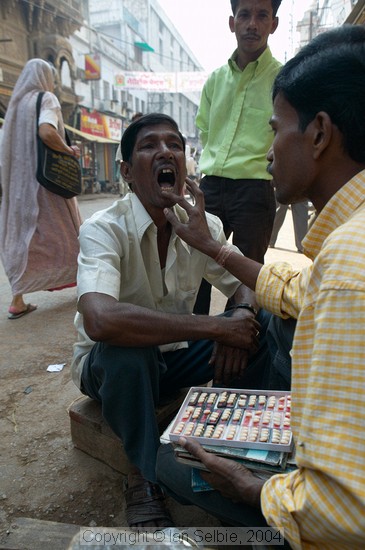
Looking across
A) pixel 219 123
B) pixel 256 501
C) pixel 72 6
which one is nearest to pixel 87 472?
pixel 256 501

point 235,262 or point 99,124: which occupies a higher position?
point 99,124

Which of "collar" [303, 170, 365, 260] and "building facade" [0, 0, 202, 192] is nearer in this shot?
"collar" [303, 170, 365, 260]

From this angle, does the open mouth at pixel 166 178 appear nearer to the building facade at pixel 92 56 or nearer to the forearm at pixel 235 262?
the forearm at pixel 235 262

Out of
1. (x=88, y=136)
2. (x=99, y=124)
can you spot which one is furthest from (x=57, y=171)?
(x=99, y=124)

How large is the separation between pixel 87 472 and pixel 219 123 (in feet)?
7.82

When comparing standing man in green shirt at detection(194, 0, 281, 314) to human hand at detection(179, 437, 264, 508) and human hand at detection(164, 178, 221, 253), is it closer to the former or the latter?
human hand at detection(164, 178, 221, 253)

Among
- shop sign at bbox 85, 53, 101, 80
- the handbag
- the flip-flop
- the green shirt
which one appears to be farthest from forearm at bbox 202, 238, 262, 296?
shop sign at bbox 85, 53, 101, 80

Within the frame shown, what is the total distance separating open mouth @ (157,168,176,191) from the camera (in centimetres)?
202

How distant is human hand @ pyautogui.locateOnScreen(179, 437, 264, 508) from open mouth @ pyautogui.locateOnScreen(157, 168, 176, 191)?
124cm

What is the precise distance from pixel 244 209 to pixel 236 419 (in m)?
1.81

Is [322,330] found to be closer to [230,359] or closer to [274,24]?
[230,359]

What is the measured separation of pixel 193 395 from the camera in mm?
1510

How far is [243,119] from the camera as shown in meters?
2.86

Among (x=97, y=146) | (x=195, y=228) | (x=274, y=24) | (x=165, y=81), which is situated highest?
(x=165, y=81)
